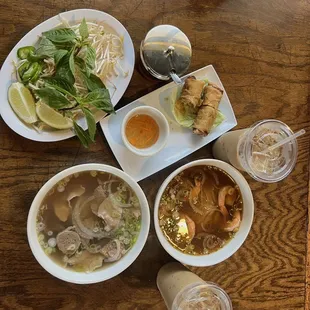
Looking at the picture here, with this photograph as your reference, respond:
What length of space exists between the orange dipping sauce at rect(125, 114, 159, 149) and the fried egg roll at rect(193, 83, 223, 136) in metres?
0.16

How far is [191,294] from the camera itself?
1.70 m

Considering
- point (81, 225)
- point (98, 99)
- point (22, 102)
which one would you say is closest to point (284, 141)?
A: point (98, 99)

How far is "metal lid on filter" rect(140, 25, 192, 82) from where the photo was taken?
1.86 meters

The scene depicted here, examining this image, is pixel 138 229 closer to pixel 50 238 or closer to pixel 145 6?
pixel 50 238

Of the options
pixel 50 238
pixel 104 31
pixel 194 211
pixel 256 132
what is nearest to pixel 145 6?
pixel 104 31

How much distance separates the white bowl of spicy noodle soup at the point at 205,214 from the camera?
1.88 metres

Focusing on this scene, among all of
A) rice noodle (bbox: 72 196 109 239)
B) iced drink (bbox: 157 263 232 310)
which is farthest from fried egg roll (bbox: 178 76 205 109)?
iced drink (bbox: 157 263 232 310)

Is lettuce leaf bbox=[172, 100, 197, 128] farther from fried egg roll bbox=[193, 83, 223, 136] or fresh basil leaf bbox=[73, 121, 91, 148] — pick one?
fresh basil leaf bbox=[73, 121, 91, 148]

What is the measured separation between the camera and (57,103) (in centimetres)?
171

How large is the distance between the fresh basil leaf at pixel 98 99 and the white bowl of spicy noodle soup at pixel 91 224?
206 millimetres

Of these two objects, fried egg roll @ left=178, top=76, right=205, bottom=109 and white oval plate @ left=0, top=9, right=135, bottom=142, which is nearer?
white oval plate @ left=0, top=9, right=135, bottom=142

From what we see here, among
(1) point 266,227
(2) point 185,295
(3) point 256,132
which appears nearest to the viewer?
A: (2) point 185,295

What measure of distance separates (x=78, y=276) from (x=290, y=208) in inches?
34.9

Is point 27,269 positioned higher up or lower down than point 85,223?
lower down
